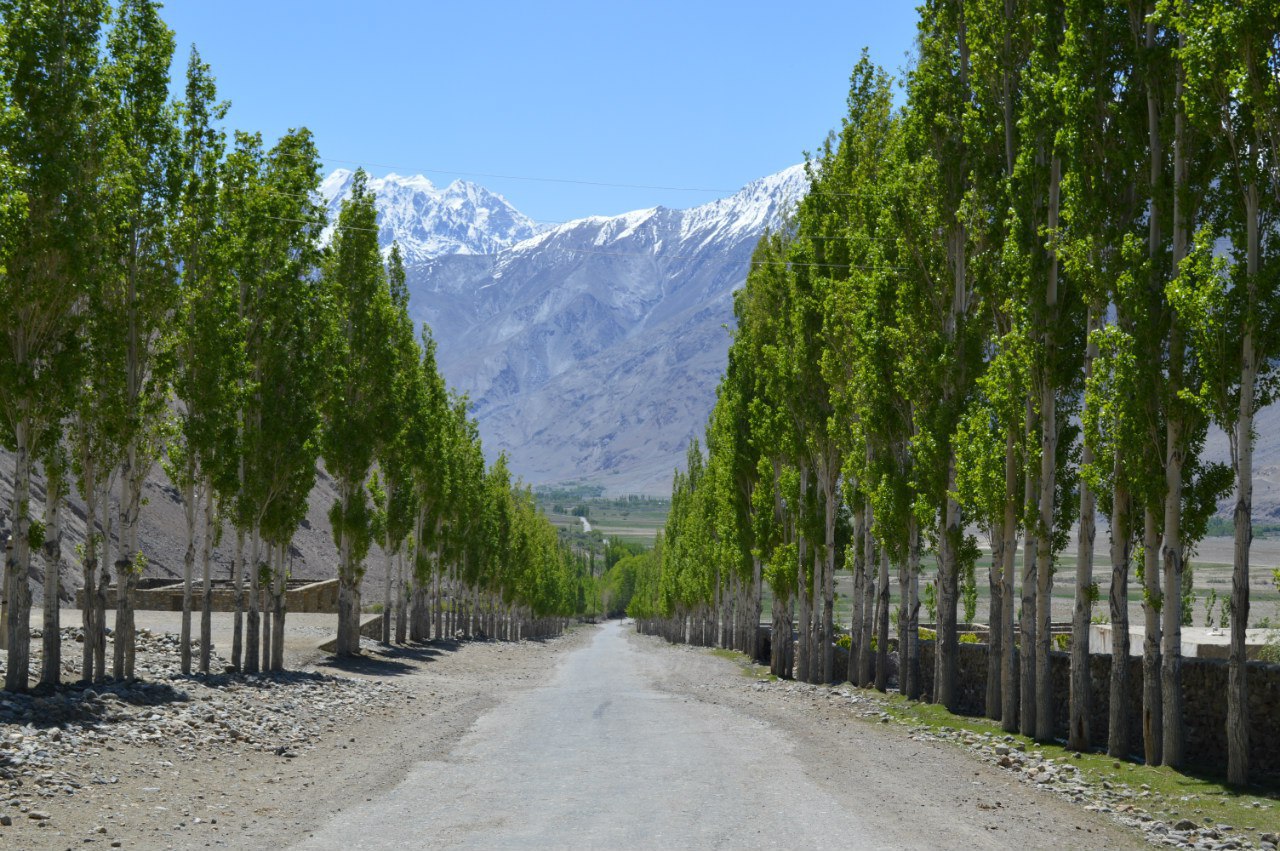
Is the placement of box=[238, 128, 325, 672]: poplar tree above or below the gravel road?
above

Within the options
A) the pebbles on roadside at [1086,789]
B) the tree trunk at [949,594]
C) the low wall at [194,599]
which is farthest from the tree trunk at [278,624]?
the low wall at [194,599]

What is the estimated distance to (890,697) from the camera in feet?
98.6

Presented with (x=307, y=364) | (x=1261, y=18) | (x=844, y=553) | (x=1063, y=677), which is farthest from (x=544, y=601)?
(x=1261, y=18)

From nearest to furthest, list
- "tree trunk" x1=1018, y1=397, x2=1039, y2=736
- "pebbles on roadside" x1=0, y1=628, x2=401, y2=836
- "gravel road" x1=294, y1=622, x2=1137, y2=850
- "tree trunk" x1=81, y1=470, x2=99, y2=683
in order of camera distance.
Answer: "gravel road" x1=294, y1=622, x2=1137, y2=850 < "pebbles on roadside" x1=0, y1=628, x2=401, y2=836 < "tree trunk" x1=1018, y1=397, x2=1039, y2=736 < "tree trunk" x1=81, y1=470, x2=99, y2=683

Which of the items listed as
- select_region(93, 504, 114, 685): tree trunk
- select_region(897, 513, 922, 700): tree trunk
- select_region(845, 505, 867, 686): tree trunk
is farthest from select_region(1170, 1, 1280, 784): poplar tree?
select_region(93, 504, 114, 685): tree trunk

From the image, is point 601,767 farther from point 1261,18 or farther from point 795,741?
point 1261,18

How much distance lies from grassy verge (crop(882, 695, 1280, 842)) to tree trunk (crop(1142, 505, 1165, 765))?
0.38 metres

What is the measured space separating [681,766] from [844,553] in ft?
88.7

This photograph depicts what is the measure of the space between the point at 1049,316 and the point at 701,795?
10.8 metres

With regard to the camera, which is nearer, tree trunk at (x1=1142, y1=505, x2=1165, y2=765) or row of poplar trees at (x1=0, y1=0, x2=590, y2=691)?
tree trunk at (x1=1142, y1=505, x2=1165, y2=765)

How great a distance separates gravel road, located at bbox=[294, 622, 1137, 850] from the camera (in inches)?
476

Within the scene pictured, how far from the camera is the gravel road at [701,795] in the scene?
12.1 metres

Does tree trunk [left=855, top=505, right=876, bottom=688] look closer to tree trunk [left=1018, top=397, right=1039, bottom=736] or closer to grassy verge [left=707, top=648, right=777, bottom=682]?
grassy verge [left=707, top=648, right=777, bottom=682]

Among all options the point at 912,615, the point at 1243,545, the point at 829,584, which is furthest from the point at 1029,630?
the point at 829,584
